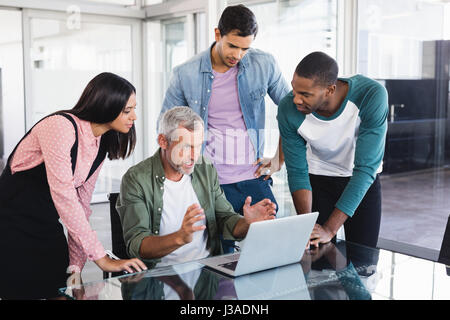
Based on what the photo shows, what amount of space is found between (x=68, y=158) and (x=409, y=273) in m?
1.12

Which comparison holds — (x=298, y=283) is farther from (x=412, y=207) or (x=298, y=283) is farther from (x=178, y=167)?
(x=412, y=207)

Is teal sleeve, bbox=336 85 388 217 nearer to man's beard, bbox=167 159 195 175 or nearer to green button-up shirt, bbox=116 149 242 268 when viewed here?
green button-up shirt, bbox=116 149 242 268

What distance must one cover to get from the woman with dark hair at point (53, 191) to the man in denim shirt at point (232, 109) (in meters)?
0.84

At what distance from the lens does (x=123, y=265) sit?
1703mm

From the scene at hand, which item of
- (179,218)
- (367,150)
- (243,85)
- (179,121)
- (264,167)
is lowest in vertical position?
(179,218)

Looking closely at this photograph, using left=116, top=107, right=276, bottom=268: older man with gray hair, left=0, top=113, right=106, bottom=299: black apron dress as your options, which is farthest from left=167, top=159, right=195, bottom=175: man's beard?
left=0, top=113, right=106, bottom=299: black apron dress

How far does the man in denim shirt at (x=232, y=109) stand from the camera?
2621 mm

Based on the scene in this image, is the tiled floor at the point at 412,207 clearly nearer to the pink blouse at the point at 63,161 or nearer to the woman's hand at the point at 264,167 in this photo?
the woman's hand at the point at 264,167

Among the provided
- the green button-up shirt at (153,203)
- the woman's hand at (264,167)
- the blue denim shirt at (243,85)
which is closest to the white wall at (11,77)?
the blue denim shirt at (243,85)

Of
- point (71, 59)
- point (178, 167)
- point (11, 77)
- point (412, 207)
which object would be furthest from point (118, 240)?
point (71, 59)

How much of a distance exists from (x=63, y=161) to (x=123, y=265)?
37 centimetres
